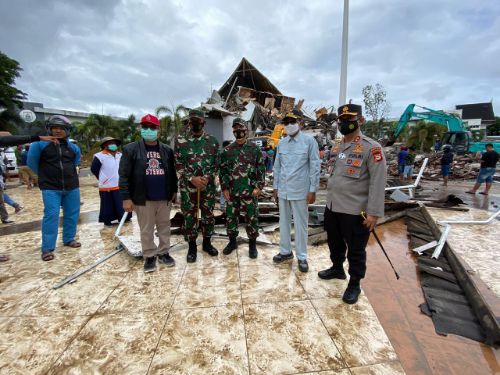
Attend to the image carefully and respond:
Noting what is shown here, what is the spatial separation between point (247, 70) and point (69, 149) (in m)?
23.2

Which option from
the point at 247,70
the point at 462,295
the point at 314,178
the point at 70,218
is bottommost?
the point at 462,295

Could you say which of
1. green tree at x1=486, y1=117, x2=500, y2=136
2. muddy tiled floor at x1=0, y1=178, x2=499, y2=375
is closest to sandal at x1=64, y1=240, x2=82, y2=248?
muddy tiled floor at x1=0, y1=178, x2=499, y2=375

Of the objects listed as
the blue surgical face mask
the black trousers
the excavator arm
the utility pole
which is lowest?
the black trousers

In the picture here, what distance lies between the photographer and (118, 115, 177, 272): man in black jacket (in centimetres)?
297

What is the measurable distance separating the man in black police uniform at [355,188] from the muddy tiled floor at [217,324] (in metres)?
0.45

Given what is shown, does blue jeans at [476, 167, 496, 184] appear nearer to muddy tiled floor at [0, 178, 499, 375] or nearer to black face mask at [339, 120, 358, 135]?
muddy tiled floor at [0, 178, 499, 375]

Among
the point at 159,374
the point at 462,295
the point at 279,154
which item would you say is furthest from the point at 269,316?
the point at 462,295

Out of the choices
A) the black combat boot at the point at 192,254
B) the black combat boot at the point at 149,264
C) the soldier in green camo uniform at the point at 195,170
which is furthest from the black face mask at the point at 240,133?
the black combat boot at the point at 149,264

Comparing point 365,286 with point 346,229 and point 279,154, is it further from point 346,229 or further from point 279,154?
point 279,154

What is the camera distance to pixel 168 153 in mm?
3244

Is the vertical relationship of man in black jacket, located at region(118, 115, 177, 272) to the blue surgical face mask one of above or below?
below

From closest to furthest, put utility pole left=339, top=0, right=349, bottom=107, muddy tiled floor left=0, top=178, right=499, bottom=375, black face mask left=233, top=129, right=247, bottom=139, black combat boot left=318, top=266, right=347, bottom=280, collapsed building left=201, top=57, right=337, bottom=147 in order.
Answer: muddy tiled floor left=0, top=178, right=499, bottom=375 < black combat boot left=318, top=266, right=347, bottom=280 < black face mask left=233, top=129, right=247, bottom=139 < collapsed building left=201, top=57, right=337, bottom=147 < utility pole left=339, top=0, right=349, bottom=107

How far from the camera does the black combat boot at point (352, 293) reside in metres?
2.48

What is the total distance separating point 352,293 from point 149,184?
2526 millimetres
